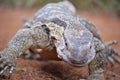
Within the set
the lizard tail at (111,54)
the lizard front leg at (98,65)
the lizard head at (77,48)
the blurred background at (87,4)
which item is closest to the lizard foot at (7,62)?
the lizard head at (77,48)

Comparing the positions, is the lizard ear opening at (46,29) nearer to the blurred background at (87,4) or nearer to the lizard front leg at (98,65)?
the lizard front leg at (98,65)

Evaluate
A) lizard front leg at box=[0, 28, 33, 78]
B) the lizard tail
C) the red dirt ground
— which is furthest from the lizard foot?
the lizard tail

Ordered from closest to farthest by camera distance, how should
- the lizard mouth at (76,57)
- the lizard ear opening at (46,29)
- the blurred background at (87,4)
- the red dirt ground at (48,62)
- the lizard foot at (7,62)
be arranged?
the lizard mouth at (76,57) < the lizard foot at (7,62) < the red dirt ground at (48,62) < the lizard ear opening at (46,29) < the blurred background at (87,4)

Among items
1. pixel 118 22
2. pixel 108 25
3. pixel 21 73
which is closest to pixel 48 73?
pixel 21 73

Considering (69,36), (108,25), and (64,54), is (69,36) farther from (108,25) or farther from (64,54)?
(108,25)

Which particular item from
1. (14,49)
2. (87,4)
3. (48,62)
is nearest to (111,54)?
(48,62)

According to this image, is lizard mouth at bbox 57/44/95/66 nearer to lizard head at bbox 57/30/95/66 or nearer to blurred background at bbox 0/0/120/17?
lizard head at bbox 57/30/95/66
